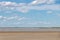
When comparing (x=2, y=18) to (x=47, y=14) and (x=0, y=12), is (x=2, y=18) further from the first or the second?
(x=47, y=14)

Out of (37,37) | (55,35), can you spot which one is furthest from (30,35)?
(55,35)

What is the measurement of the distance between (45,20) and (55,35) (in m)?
0.12

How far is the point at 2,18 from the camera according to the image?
2.87ft

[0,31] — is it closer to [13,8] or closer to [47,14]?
[13,8]

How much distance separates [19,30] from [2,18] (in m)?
0.14

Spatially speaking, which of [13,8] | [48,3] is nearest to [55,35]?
[48,3]

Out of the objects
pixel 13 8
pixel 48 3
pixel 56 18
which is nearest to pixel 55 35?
pixel 56 18

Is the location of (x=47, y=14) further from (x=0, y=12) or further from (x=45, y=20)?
(x=0, y=12)

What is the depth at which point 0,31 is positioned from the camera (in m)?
0.88

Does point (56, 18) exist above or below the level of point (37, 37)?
above

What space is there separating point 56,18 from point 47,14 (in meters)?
0.07

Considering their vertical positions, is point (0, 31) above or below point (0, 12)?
below

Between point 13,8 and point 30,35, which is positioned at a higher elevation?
point 13,8

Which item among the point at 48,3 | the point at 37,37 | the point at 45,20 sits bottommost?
the point at 37,37
